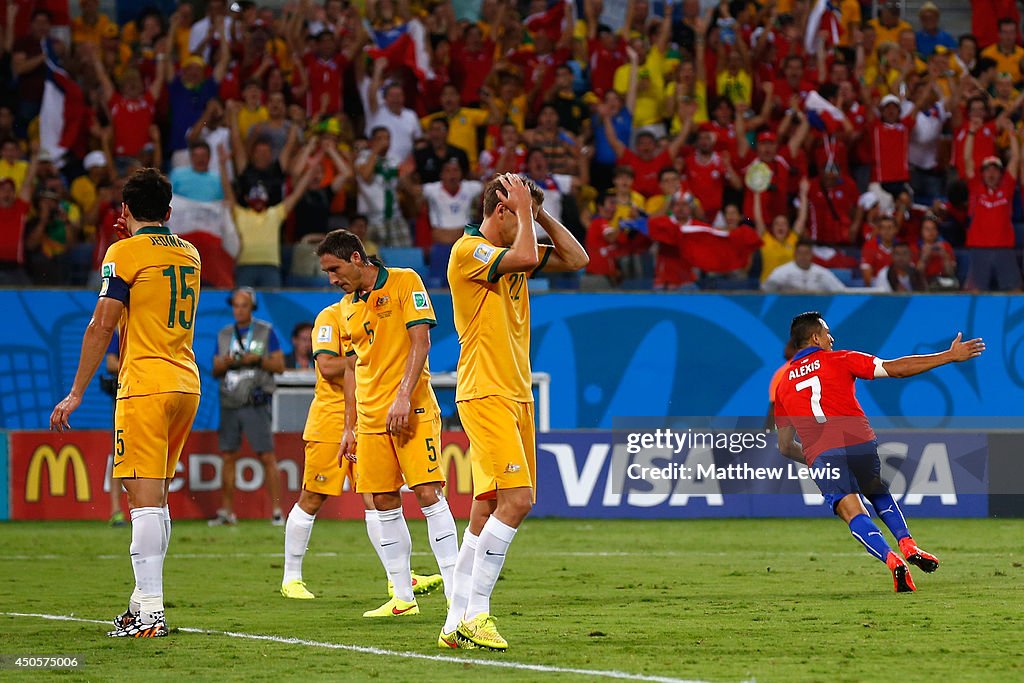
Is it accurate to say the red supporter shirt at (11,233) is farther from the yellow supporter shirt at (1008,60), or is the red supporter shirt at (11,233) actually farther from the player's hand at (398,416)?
the yellow supporter shirt at (1008,60)

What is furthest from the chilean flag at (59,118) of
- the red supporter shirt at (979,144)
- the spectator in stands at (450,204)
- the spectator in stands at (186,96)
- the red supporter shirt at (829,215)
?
the red supporter shirt at (979,144)

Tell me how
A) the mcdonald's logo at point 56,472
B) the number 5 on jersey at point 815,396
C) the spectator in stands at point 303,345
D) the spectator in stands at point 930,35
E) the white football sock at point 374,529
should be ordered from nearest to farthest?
the white football sock at point 374,529 → the number 5 on jersey at point 815,396 → the mcdonald's logo at point 56,472 → the spectator in stands at point 303,345 → the spectator in stands at point 930,35

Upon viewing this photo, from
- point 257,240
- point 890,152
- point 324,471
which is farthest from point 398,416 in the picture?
point 890,152

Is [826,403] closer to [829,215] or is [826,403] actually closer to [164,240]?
[164,240]

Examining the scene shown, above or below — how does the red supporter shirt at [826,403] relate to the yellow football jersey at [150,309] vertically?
below

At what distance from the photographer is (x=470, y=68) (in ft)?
71.5

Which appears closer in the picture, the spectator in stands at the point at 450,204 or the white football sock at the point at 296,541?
the white football sock at the point at 296,541

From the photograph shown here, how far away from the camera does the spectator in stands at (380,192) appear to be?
19.7m

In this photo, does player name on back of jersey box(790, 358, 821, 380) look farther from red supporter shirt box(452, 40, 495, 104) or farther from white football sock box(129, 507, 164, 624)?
red supporter shirt box(452, 40, 495, 104)

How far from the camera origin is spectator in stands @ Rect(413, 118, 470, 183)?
2017cm

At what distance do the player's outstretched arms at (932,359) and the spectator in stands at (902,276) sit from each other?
9.54 meters

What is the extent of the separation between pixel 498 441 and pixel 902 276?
1334 centimetres

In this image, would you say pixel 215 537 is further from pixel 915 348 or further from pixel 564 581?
pixel 915 348

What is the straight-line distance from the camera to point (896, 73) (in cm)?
2300
